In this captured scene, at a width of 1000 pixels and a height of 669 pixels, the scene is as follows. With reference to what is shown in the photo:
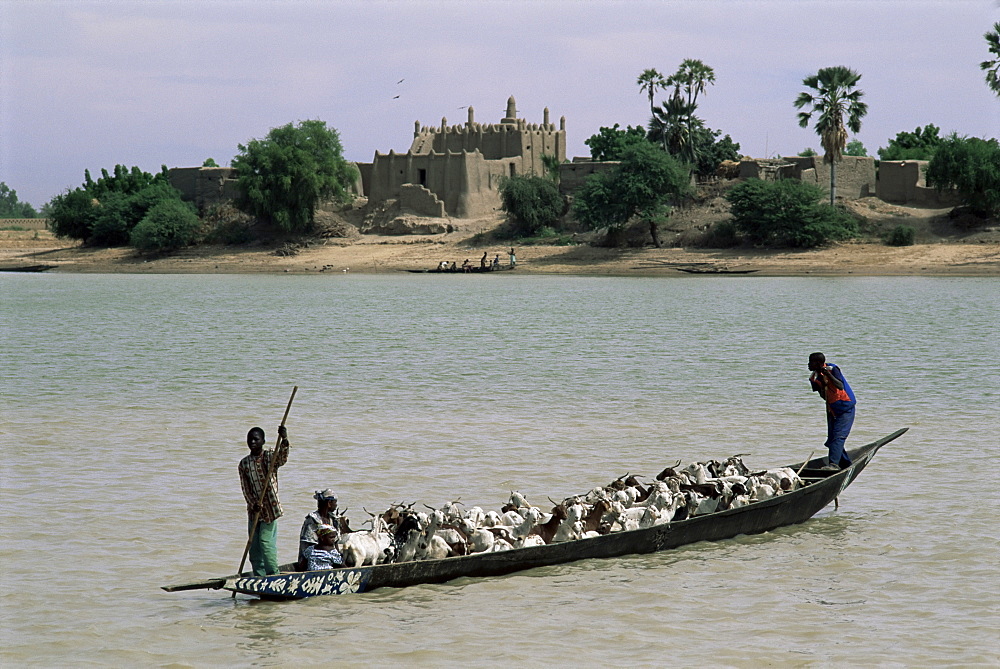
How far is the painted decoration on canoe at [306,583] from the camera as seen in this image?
29.3ft

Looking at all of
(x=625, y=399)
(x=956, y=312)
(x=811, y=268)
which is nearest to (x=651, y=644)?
(x=625, y=399)

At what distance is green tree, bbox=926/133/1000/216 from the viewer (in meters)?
51.5

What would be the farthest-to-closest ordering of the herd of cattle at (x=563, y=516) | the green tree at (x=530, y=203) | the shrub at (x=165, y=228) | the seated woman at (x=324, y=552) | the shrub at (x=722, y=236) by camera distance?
the shrub at (x=165, y=228) → the green tree at (x=530, y=203) → the shrub at (x=722, y=236) → the herd of cattle at (x=563, y=516) → the seated woman at (x=324, y=552)

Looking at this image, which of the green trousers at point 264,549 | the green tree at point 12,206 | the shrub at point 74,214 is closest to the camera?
the green trousers at point 264,549

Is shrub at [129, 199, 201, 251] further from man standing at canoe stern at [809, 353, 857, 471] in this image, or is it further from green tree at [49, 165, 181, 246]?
man standing at canoe stern at [809, 353, 857, 471]

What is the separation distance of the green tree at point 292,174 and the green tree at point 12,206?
108m

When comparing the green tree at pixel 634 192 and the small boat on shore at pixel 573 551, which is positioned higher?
the green tree at pixel 634 192

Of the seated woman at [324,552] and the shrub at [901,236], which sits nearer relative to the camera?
the seated woman at [324,552]

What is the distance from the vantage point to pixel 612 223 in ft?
190

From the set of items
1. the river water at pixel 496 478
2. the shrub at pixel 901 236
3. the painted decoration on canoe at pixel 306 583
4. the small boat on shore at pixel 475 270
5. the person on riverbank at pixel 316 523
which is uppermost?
the shrub at pixel 901 236

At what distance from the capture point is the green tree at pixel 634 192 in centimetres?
5622

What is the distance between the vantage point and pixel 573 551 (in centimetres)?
1009

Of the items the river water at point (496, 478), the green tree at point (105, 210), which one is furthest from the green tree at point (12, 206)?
the river water at point (496, 478)

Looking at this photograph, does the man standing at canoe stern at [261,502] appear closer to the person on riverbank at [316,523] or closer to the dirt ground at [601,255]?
the person on riverbank at [316,523]
